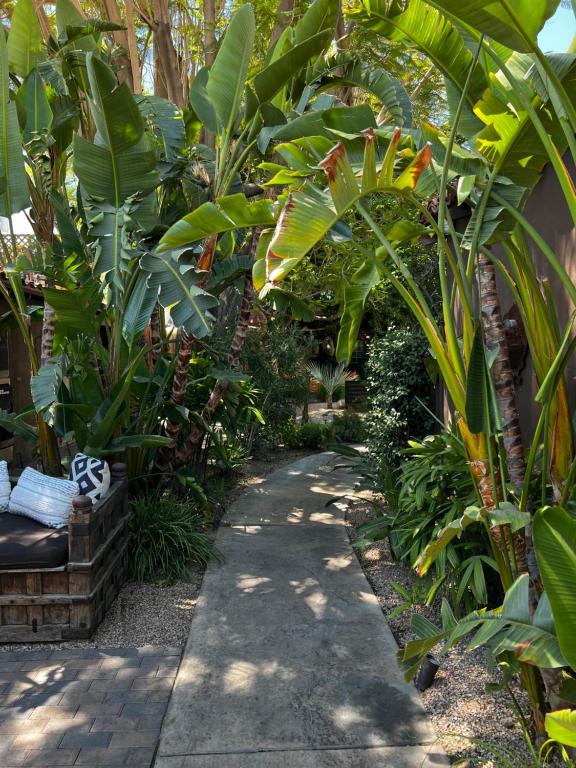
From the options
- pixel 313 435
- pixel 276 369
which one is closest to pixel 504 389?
pixel 276 369

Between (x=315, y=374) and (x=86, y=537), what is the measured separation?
11.3 m

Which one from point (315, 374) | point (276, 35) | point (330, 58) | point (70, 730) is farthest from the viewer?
point (315, 374)

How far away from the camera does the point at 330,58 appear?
596 centimetres

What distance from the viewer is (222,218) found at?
369 centimetres

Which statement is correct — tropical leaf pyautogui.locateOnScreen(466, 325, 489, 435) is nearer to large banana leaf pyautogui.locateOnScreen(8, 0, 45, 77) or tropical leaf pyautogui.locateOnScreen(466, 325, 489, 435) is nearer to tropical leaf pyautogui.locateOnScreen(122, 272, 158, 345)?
tropical leaf pyautogui.locateOnScreen(122, 272, 158, 345)

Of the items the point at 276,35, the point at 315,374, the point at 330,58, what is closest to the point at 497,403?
the point at 330,58

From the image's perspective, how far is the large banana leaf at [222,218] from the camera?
364 centimetres

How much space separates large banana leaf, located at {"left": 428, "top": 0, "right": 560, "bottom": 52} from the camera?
99.4 inches

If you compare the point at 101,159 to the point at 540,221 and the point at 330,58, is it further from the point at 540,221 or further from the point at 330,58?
the point at 540,221

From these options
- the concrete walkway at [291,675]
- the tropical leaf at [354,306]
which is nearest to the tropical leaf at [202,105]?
the tropical leaf at [354,306]

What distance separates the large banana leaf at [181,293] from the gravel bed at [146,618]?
86.4 inches

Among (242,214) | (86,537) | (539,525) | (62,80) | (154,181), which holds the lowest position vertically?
(86,537)

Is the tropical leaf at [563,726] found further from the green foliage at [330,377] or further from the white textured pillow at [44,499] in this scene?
the green foliage at [330,377]

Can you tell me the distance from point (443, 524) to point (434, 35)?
3.25 meters
